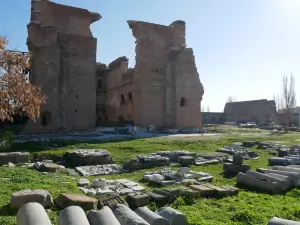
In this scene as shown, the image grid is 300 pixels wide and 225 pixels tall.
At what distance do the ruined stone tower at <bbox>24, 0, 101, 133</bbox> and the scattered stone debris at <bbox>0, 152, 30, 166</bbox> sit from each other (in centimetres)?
1032

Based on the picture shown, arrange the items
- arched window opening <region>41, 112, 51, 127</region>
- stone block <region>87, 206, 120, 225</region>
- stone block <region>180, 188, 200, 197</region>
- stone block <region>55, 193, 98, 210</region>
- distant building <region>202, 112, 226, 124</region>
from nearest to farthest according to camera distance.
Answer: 1. stone block <region>87, 206, 120, 225</region>
2. stone block <region>55, 193, 98, 210</region>
3. stone block <region>180, 188, 200, 197</region>
4. arched window opening <region>41, 112, 51, 127</region>
5. distant building <region>202, 112, 226, 124</region>

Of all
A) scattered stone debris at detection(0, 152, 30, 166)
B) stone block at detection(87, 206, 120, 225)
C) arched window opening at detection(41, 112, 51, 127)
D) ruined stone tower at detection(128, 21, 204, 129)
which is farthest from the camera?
ruined stone tower at detection(128, 21, 204, 129)

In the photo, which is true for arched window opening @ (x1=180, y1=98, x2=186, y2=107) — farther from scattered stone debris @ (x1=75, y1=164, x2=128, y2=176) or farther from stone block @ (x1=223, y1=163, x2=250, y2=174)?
stone block @ (x1=223, y1=163, x2=250, y2=174)

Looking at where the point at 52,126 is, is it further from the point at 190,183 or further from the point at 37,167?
the point at 190,183

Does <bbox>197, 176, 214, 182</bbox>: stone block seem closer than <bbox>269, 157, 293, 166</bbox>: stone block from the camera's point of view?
Yes

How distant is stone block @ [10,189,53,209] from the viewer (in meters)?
5.33

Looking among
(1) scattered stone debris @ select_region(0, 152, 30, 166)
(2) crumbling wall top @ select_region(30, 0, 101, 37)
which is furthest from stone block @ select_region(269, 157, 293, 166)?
(2) crumbling wall top @ select_region(30, 0, 101, 37)

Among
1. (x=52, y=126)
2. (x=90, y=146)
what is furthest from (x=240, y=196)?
(x=52, y=126)

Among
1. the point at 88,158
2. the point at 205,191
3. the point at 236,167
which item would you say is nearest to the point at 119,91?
the point at 88,158

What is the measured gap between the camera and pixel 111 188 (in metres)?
7.09

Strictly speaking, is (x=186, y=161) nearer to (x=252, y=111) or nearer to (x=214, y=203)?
(x=214, y=203)

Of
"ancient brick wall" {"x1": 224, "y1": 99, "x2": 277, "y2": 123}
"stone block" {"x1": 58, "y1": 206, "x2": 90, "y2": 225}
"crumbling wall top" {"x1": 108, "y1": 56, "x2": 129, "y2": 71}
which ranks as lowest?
"stone block" {"x1": 58, "y1": 206, "x2": 90, "y2": 225}

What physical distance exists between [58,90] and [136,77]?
7048mm

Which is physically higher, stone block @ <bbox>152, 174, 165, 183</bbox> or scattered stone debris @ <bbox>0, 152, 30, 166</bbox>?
scattered stone debris @ <bbox>0, 152, 30, 166</bbox>
